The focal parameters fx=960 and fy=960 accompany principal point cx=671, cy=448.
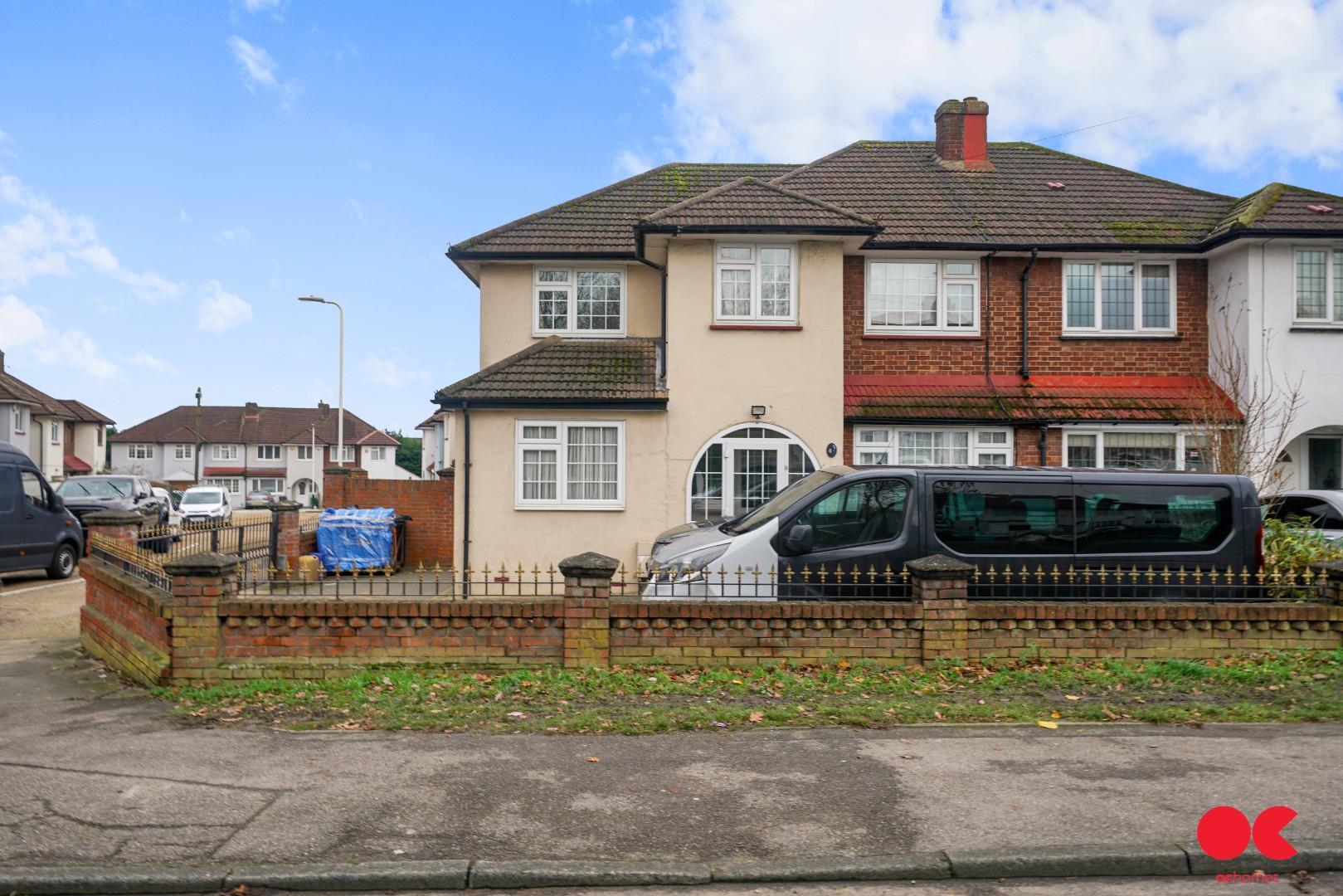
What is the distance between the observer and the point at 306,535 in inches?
722

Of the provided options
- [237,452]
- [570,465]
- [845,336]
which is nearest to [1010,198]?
[845,336]

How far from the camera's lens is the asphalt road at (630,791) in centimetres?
501

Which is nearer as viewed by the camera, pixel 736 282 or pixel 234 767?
pixel 234 767

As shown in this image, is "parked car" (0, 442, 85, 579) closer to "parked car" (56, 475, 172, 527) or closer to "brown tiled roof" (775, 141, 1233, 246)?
"parked car" (56, 475, 172, 527)

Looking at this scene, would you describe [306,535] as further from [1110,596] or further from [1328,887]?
[1328,887]

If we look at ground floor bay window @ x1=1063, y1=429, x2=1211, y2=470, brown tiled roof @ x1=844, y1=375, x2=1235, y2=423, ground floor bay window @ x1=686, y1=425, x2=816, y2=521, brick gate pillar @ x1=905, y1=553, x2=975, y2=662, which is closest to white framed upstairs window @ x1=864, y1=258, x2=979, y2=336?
brown tiled roof @ x1=844, y1=375, x2=1235, y2=423

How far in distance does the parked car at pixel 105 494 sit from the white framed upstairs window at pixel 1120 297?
67.2 ft

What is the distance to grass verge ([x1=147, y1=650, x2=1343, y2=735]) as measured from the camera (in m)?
7.21

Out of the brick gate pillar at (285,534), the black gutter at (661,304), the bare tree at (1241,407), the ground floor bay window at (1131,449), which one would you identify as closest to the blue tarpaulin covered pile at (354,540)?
the brick gate pillar at (285,534)

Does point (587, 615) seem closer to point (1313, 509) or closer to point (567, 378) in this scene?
point (567, 378)

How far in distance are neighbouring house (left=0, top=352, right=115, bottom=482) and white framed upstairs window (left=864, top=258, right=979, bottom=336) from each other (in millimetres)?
32416

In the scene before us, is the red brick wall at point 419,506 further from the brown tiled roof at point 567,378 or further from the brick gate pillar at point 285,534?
the brown tiled roof at point 567,378

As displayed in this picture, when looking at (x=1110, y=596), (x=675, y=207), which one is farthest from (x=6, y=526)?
(x=1110, y=596)

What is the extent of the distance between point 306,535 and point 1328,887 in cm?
1703
